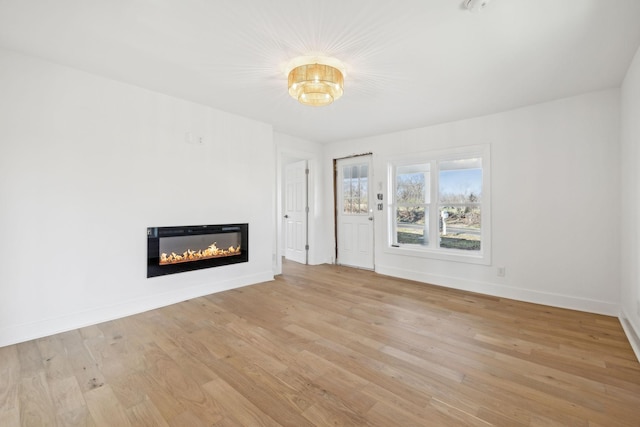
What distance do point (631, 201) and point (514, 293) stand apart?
1.56 metres

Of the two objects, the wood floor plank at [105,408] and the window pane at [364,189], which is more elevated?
the window pane at [364,189]

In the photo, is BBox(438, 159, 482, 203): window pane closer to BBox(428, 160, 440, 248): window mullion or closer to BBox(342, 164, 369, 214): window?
BBox(428, 160, 440, 248): window mullion

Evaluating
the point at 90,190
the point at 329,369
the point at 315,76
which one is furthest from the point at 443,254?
the point at 90,190

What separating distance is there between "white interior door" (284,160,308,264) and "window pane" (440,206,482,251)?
2.62m

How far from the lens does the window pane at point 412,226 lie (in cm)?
450

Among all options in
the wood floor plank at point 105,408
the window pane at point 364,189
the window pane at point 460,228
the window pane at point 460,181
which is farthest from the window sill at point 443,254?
the wood floor plank at point 105,408

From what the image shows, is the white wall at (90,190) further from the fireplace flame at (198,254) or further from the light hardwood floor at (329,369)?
the light hardwood floor at (329,369)

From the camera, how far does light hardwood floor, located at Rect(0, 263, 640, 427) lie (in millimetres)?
1550

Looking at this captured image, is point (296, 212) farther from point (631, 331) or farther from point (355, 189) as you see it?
point (631, 331)

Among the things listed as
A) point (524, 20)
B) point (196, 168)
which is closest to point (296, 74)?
point (524, 20)

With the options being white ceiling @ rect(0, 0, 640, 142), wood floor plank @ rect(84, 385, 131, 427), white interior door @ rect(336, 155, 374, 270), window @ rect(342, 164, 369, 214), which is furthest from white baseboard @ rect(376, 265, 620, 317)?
wood floor plank @ rect(84, 385, 131, 427)

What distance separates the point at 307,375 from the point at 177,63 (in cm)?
283

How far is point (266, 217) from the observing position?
14.2 feet

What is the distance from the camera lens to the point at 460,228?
4137 millimetres
